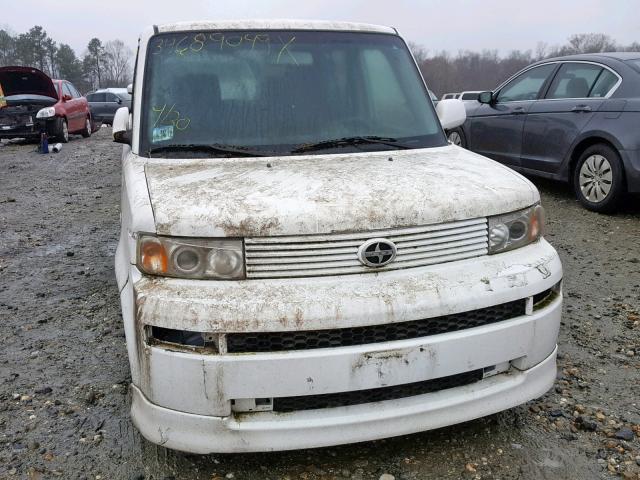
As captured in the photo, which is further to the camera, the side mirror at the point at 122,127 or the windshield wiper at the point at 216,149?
the side mirror at the point at 122,127

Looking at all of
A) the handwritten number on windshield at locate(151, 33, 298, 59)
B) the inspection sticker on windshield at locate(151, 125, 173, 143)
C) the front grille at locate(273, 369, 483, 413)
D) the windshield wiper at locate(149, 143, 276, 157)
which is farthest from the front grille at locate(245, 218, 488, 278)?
the handwritten number on windshield at locate(151, 33, 298, 59)

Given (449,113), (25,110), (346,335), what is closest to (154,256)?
(346,335)

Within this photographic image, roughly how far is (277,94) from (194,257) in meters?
1.34

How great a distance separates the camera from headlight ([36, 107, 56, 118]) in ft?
45.6

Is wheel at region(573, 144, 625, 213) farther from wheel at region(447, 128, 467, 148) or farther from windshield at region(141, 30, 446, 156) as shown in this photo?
windshield at region(141, 30, 446, 156)

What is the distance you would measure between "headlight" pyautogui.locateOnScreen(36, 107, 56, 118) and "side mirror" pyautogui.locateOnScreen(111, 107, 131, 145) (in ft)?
38.4

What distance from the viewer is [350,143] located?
3.16 meters

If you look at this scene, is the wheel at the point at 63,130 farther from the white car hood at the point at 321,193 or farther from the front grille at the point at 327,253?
the front grille at the point at 327,253

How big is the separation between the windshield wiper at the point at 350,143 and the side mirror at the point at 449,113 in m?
0.61

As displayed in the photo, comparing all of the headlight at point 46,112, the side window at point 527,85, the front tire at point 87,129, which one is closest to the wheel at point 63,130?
the headlight at point 46,112

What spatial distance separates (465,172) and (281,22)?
155cm

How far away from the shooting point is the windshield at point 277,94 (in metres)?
3.12

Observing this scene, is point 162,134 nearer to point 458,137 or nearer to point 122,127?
point 122,127

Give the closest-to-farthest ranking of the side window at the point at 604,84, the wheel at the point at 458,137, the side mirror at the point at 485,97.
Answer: the side window at the point at 604,84 → the side mirror at the point at 485,97 → the wheel at the point at 458,137
